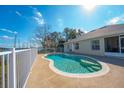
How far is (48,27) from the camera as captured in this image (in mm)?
34969

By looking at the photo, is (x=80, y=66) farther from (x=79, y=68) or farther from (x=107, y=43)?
(x=107, y=43)

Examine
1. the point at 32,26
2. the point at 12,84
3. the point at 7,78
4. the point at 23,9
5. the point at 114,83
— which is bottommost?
the point at 114,83

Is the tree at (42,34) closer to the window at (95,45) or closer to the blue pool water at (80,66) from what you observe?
the window at (95,45)

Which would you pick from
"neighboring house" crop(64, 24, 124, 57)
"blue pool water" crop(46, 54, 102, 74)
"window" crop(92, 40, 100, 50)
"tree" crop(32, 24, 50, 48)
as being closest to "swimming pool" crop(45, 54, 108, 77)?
"blue pool water" crop(46, 54, 102, 74)

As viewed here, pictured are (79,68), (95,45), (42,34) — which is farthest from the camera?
(42,34)

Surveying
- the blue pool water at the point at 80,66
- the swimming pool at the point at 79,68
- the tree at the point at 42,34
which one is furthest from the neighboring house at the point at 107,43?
the tree at the point at 42,34

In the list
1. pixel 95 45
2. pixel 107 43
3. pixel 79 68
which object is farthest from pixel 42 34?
pixel 79 68

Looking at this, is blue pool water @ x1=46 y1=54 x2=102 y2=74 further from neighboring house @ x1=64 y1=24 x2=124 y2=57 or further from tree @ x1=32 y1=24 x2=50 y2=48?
tree @ x1=32 y1=24 x2=50 y2=48

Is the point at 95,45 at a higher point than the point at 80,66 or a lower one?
higher

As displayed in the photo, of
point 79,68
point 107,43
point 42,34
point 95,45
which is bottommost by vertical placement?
point 79,68

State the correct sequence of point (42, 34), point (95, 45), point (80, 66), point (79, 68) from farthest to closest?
point (42, 34)
point (95, 45)
point (80, 66)
point (79, 68)
